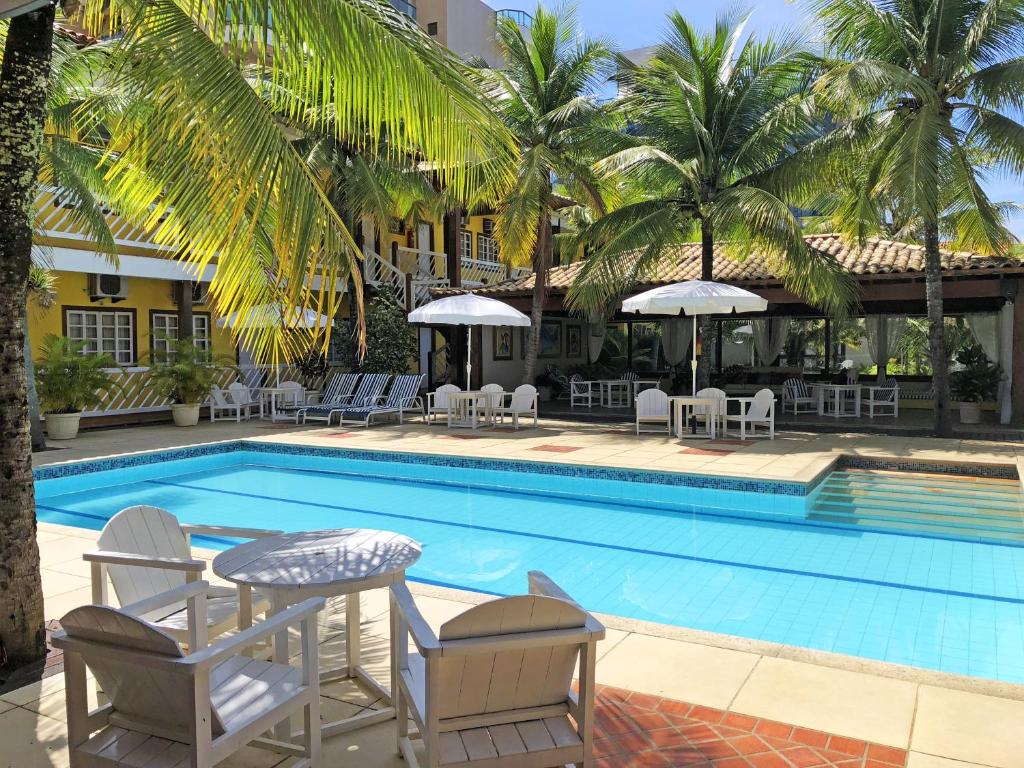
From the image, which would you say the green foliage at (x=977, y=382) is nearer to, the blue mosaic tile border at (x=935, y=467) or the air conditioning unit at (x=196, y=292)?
the blue mosaic tile border at (x=935, y=467)

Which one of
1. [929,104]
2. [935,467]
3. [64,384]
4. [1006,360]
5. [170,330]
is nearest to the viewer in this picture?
[935,467]

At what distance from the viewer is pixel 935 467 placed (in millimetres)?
10273

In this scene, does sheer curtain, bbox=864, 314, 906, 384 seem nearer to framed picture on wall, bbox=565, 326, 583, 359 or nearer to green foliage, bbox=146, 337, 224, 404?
framed picture on wall, bbox=565, 326, 583, 359

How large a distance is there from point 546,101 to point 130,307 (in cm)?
992

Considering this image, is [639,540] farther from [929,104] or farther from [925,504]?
[929,104]

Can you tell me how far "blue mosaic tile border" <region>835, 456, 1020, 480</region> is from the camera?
9969 mm

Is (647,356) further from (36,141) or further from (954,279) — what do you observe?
(36,141)

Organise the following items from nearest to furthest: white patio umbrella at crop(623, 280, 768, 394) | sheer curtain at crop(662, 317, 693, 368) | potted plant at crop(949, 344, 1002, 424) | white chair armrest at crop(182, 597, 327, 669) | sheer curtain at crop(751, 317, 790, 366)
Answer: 1. white chair armrest at crop(182, 597, 327, 669)
2. white patio umbrella at crop(623, 280, 768, 394)
3. potted plant at crop(949, 344, 1002, 424)
4. sheer curtain at crop(751, 317, 790, 366)
5. sheer curtain at crop(662, 317, 693, 368)

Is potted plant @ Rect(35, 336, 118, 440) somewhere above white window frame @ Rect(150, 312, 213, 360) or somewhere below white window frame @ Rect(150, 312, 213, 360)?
below

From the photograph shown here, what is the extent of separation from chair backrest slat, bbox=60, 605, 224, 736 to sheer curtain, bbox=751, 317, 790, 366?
19858 mm

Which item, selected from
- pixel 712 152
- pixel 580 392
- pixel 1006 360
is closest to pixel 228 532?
pixel 712 152

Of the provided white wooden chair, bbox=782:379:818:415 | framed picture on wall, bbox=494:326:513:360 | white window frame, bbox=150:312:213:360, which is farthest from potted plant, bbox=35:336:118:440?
white wooden chair, bbox=782:379:818:415

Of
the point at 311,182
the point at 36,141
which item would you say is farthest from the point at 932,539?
the point at 36,141

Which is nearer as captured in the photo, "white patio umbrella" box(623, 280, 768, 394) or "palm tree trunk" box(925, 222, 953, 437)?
"white patio umbrella" box(623, 280, 768, 394)
